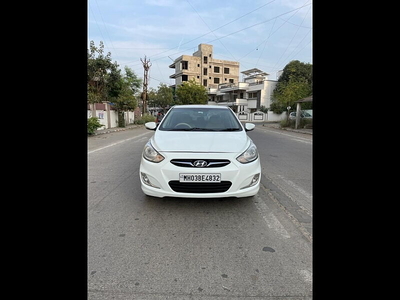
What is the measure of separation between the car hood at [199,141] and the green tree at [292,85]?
2515 centimetres

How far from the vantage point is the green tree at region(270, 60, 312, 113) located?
26969 millimetres

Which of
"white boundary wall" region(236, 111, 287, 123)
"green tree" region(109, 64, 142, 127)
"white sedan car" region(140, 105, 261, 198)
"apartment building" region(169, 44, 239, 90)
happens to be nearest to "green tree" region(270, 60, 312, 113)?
"white boundary wall" region(236, 111, 287, 123)

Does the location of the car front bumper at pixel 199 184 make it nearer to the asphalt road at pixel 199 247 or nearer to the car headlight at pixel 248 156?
the car headlight at pixel 248 156

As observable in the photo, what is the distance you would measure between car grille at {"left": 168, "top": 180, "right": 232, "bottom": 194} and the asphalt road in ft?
1.21

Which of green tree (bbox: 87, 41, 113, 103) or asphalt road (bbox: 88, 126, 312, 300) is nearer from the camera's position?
asphalt road (bbox: 88, 126, 312, 300)

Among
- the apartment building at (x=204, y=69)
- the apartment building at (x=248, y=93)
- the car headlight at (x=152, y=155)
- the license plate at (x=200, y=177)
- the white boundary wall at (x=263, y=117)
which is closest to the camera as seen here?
the license plate at (x=200, y=177)

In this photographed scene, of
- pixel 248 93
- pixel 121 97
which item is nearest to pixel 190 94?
pixel 248 93

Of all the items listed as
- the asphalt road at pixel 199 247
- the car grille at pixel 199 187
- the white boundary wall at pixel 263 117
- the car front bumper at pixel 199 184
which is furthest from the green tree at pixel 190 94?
the car grille at pixel 199 187

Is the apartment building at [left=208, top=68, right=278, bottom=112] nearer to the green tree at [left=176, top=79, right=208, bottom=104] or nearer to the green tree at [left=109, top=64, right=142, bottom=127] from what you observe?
the green tree at [left=176, top=79, right=208, bottom=104]

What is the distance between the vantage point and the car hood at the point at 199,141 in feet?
11.0
